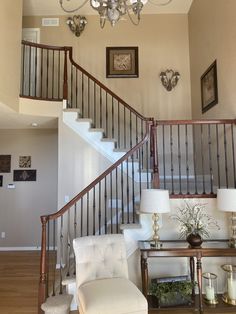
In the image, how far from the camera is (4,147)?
609 cm

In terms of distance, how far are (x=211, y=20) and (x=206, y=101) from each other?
4.70 feet

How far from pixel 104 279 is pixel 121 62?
16.1 feet

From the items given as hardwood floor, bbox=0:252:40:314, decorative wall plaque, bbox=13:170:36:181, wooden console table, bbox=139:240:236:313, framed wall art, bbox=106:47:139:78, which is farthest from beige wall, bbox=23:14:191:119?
hardwood floor, bbox=0:252:40:314

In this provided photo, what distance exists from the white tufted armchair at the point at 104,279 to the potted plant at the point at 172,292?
612 mm

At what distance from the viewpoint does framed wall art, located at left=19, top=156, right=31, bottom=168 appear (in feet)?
19.9

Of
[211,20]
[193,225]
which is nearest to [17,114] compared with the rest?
[193,225]

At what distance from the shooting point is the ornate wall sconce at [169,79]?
6090 millimetres

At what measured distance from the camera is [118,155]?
4867 mm

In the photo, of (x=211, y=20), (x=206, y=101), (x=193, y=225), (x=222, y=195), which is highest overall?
(x=211, y=20)

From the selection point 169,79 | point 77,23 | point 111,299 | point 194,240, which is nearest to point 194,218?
point 194,240

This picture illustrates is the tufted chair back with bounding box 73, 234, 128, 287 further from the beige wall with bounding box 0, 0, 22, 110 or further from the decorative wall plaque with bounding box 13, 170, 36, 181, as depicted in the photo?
the decorative wall plaque with bounding box 13, 170, 36, 181

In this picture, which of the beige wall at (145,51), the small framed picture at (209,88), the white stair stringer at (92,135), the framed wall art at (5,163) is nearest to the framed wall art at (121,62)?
the beige wall at (145,51)

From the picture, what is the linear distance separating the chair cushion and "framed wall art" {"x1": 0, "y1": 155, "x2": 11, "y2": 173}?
4.21m

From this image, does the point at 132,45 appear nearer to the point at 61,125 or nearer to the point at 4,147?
the point at 61,125
